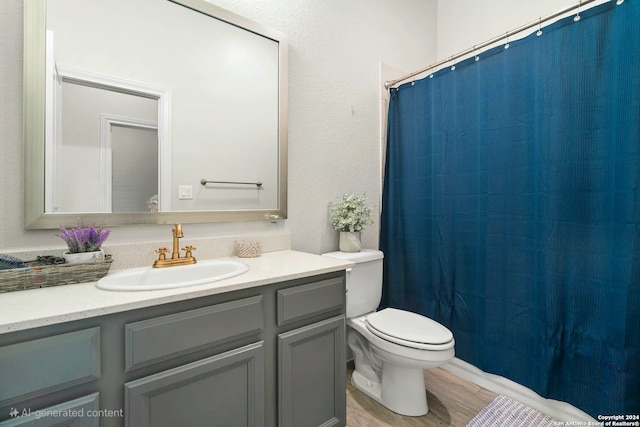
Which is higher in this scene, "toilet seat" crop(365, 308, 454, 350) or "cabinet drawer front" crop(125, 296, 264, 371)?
"cabinet drawer front" crop(125, 296, 264, 371)

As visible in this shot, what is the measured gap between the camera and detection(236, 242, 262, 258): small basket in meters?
1.42

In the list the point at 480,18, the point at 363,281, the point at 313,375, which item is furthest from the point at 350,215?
the point at 480,18

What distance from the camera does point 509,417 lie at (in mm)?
1439

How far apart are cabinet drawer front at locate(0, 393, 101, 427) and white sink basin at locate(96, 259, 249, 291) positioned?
0.95 feet

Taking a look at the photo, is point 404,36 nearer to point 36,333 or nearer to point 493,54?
point 493,54

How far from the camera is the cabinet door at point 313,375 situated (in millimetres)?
1098

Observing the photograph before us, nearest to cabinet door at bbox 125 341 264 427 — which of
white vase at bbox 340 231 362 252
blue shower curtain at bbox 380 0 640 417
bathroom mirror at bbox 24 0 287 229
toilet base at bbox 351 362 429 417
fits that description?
bathroom mirror at bbox 24 0 287 229

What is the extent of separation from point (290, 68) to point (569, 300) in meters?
1.85

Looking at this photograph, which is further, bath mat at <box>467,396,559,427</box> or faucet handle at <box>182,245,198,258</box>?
bath mat at <box>467,396,559,427</box>

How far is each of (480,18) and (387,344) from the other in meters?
2.38

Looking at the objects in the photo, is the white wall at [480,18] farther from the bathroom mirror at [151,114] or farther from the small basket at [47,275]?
the small basket at [47,275]

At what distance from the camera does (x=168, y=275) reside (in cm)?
117

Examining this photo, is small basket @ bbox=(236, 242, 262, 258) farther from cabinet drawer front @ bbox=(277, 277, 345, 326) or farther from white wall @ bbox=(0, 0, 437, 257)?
cabinet drawer front @ bbox=(277, 277, 345, 326)

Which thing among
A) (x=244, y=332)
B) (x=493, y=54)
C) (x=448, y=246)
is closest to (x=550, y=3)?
(x=493, y=54)
